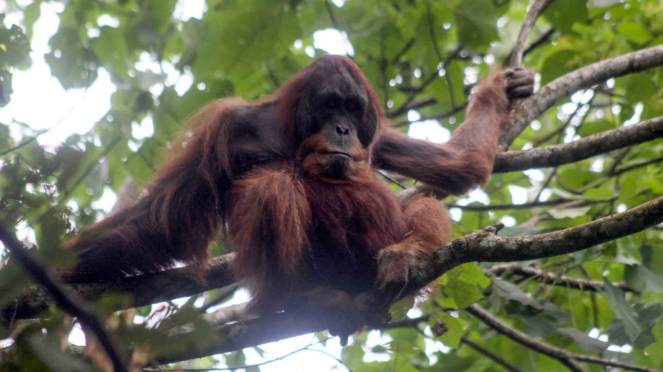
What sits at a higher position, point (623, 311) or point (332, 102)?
point (332, 102)

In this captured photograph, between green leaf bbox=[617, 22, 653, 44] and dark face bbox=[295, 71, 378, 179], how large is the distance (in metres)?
2.55

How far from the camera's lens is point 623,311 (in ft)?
12.4

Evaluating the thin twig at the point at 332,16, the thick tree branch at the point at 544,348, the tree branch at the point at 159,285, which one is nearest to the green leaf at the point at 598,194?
the thick tree branch at the point at 544,348

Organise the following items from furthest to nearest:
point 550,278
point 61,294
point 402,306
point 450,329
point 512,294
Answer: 1. point 550,278
2. point 512,294
3. point 450,329
4. point 402,306
5. point 61,294

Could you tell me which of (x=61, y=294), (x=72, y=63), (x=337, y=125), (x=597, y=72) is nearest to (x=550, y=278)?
(x=597, y=72)

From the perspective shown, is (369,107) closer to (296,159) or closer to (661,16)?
(296,159)

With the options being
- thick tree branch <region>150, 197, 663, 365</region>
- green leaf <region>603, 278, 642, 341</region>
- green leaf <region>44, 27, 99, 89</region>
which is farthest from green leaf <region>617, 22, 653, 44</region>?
green leaf <region>44, 27, 99, 89</region>

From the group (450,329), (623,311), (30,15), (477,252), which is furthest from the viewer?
(30,15)

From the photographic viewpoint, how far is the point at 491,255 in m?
2.54

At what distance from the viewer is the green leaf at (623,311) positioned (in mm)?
3689

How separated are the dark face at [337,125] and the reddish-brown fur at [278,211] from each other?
11 mm

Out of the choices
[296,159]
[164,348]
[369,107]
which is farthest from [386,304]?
[164,348]

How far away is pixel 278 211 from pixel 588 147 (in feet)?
6.87

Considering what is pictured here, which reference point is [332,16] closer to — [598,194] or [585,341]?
[598,194]
